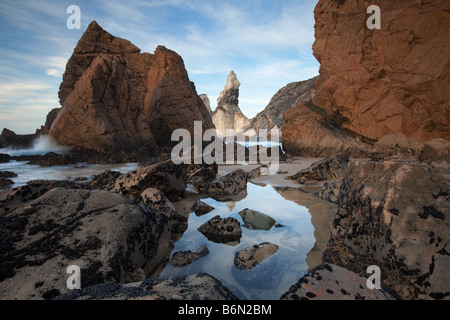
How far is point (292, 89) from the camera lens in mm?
35969

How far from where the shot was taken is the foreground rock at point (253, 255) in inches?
84.7

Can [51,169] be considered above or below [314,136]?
below

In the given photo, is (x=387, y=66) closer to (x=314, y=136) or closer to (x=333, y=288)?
(x=314, y=136)

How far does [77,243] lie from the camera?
186 cm

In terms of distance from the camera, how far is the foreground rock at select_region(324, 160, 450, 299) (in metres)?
1.49

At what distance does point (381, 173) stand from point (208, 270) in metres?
1.80

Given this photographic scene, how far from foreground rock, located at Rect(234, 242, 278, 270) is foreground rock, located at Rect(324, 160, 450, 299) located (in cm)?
53

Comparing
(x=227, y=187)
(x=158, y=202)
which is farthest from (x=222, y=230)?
(x=227, y=187)

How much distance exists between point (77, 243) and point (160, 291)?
1096 mm

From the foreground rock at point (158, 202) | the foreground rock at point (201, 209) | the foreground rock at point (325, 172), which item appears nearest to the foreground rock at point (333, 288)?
the foreground rock at point (158, 202)

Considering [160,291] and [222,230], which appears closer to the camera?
[160,291]

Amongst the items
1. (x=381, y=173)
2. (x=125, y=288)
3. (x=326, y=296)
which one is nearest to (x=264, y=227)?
(x=381, y=173)
